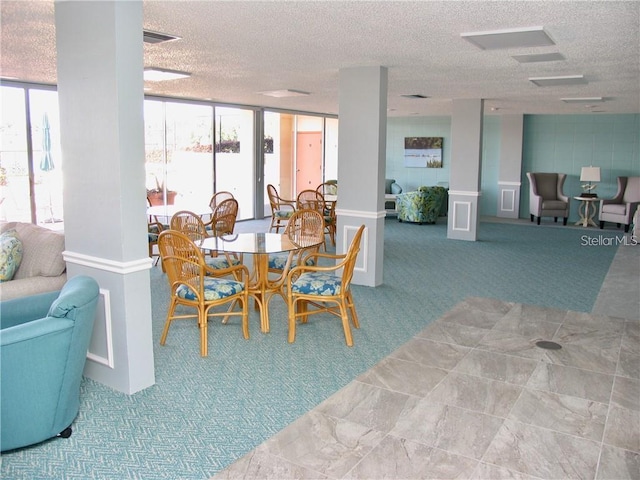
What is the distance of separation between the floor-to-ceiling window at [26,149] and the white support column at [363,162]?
4.43 m

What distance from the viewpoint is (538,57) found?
5.30 meters

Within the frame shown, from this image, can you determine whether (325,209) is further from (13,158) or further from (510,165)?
(510,165)

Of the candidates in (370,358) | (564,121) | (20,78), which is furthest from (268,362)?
(564,121)

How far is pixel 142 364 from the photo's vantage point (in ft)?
11.7

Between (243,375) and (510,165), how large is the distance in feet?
34.8

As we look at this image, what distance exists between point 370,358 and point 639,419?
5.77 ft

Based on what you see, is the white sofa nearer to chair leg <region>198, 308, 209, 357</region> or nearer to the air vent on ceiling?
chair leg <region>198, 308, 209, 357</region>

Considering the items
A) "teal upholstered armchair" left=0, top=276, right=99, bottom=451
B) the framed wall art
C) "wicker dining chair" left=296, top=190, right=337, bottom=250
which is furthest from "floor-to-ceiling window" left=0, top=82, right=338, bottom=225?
"teal upholstered armchair" left=0, top=276, right=99, bottom=451

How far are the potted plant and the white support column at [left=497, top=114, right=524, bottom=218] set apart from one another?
738 cm

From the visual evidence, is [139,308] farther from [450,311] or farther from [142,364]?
[450,311]

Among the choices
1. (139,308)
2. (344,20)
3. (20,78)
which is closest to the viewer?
(139,308)

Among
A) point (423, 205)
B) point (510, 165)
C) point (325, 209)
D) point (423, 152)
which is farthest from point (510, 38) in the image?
point (423, 152)

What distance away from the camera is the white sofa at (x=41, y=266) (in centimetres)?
401

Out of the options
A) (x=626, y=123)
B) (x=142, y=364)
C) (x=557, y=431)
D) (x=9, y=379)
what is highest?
(x=626, y=123)
